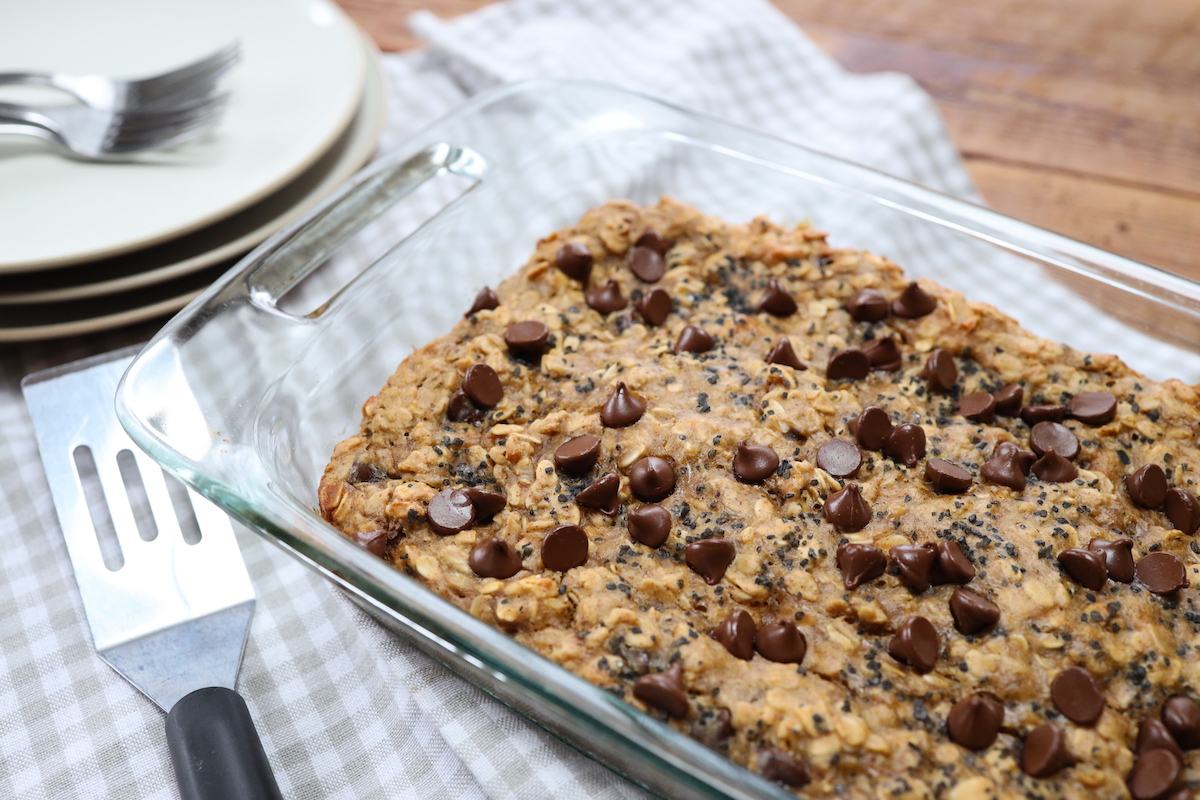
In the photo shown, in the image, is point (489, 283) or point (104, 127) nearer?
point (489, 283)

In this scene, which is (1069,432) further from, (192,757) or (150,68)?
(150,68)

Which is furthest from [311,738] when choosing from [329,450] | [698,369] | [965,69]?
[965,69]

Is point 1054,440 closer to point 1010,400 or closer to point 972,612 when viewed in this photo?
point 1010,400

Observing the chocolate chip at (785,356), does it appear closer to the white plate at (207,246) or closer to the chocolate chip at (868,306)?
the chocolate chip at (868,306)

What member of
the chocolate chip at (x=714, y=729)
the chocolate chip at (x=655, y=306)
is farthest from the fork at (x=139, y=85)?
the chocolate chip at (x=714, y=729)

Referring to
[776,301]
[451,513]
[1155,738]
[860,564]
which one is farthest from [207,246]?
[1155,738]

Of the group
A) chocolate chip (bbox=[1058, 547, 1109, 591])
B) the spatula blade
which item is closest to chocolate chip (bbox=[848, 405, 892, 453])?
chocolate chip (bbox=[1058, 547, 1109, 591])

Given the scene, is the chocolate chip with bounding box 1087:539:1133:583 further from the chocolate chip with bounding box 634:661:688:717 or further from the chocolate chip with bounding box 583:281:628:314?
the chocolate chip with bounding box 583:281:628:314
